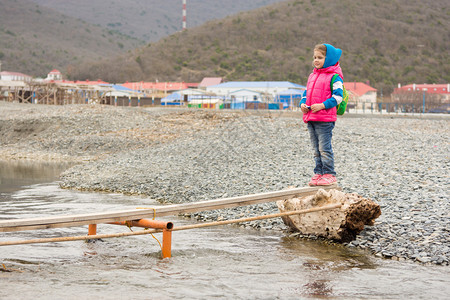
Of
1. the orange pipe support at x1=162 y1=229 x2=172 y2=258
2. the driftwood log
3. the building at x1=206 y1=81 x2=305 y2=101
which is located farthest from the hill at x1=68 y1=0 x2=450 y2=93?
the orange pipe support at x1=162 y1=229 x2=172 y2=258

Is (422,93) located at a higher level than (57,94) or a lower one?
higher

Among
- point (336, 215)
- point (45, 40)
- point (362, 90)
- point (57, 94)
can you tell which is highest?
point (45, 40)

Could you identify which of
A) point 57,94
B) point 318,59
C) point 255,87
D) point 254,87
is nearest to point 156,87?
point 254,87

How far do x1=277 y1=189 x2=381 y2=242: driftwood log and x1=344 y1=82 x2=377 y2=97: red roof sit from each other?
68.8 metres

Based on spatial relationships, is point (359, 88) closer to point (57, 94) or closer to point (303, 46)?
point (303, 46)

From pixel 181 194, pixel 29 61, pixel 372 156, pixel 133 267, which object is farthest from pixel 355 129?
pixel 29 61

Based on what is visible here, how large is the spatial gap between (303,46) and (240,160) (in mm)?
83387

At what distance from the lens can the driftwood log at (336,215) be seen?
668 centimetres

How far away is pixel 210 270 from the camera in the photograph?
591 centimetres

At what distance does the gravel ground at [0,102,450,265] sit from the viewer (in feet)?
24.0

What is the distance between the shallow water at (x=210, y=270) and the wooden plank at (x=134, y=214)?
555 millimetres

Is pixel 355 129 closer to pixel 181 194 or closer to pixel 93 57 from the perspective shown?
pixel 181 194

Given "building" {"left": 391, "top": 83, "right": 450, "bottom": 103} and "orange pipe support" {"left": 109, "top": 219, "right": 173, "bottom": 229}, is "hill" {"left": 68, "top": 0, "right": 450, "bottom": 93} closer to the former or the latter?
"building" {"left": 391, "top": 83, "right": 450, "bottom": 103}

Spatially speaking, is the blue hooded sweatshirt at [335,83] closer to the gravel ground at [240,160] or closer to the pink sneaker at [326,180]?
the pink sneaker at [326,180]
